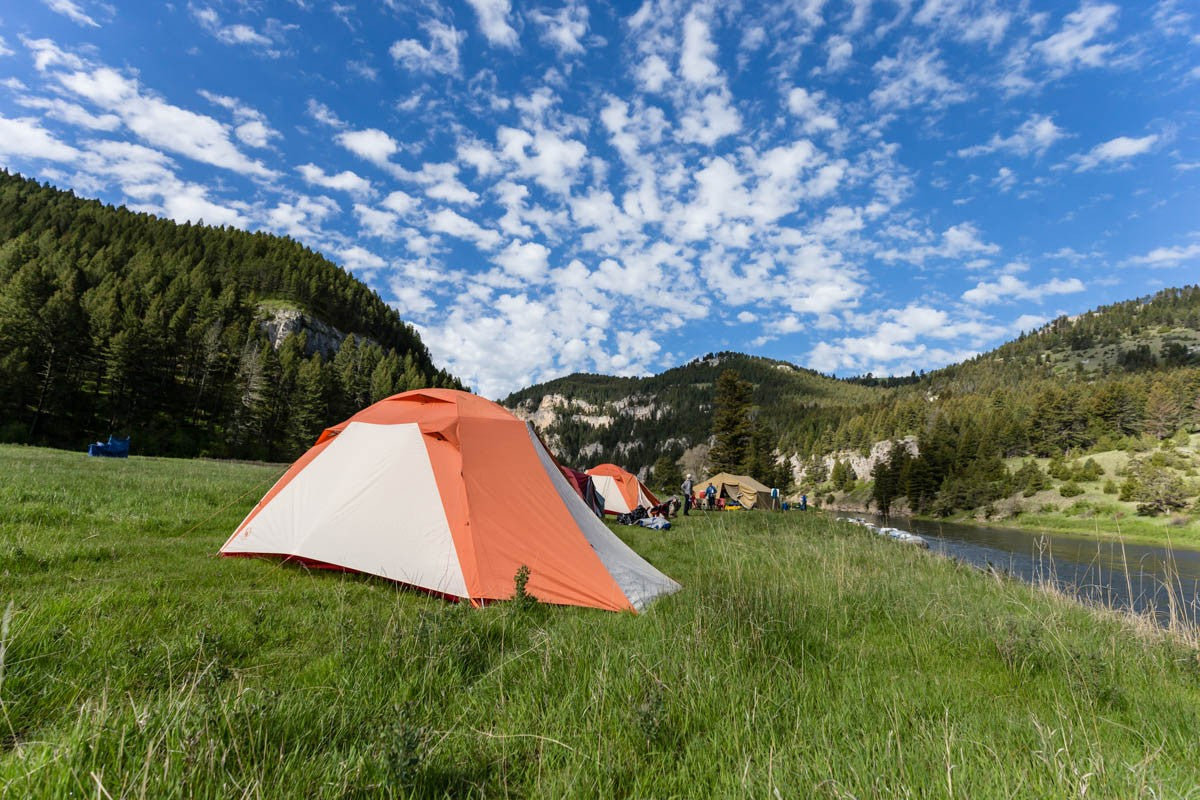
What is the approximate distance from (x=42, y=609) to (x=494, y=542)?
11.4 feet

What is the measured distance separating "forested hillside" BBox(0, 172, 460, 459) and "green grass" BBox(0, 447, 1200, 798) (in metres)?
58.6

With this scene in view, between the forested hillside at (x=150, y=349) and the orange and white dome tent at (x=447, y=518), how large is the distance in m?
56.0

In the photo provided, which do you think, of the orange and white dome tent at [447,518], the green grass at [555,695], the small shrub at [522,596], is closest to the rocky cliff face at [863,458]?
the orange and white dome tent at [447,518]

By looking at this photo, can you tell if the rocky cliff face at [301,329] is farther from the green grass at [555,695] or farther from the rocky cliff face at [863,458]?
the rocky cliff face at [863,458]

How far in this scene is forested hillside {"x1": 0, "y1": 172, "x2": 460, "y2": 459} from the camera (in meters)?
46.2

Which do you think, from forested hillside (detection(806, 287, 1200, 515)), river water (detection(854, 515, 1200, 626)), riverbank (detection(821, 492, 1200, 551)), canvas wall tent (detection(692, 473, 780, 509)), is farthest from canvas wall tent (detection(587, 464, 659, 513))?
riverbank (detection(821, 492, 1200, 551))

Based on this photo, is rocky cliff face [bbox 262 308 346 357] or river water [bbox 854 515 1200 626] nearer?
river water [bbox 854 515 1200 626]

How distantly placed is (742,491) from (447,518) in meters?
37.3

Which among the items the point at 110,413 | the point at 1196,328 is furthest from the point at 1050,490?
the point at 1196,328

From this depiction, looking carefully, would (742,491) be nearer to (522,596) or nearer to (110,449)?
(522,596)

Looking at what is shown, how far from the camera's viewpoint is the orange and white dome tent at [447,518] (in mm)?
5523

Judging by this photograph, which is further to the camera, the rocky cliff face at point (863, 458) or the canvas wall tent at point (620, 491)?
the rocky cliff face at point (863, 458)

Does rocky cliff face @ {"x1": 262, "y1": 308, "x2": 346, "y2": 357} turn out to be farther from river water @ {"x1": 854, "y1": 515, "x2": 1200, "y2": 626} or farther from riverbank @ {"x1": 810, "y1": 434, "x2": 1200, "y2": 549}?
riverbank @ {"x1": 810, "y1": 434, "x2": 1200, "y2": 549}

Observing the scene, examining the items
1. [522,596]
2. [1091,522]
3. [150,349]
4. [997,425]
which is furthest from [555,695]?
[997,425]
